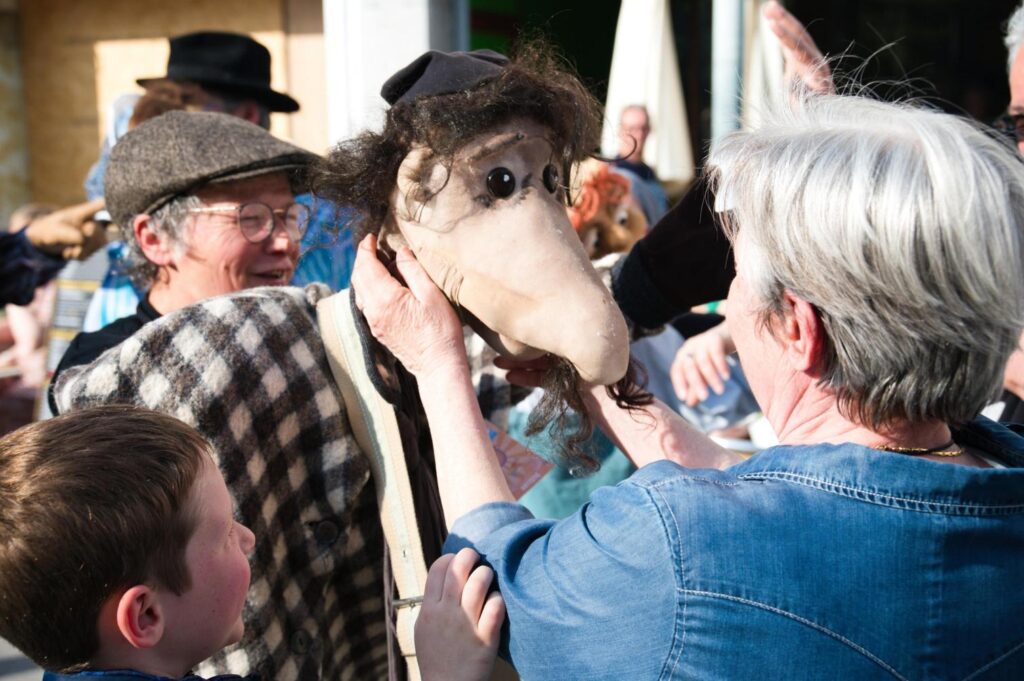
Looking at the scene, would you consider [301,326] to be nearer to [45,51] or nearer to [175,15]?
[175,15]

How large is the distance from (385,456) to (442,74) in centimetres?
54

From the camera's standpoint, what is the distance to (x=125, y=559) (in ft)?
3.69

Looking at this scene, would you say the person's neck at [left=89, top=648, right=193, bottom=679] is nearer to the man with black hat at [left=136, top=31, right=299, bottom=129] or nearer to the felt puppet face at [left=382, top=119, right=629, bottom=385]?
the felt puppet face at [left=382, top=119, right=629, bottom=385]

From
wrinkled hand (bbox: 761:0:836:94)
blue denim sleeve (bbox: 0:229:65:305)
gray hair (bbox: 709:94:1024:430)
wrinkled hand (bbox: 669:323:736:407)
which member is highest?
wrinkled hand (bbox: 761:0:836:94)

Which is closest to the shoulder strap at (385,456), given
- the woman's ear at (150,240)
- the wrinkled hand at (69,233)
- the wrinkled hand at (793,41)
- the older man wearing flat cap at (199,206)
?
the older man wearing flat cap at (199,206)

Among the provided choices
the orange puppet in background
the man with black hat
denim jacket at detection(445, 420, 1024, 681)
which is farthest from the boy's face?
the orange puppet in background

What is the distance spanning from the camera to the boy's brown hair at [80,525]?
1.10m

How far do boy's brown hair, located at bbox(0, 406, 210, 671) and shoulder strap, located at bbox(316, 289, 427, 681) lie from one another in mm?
360

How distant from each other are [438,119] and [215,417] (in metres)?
0.50

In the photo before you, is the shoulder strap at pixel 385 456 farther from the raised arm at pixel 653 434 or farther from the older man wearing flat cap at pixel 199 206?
the older man wearing flat cap at pixel 199 206

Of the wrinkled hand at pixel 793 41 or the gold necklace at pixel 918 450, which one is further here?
→ the wrinkled hand at pixel 793 41

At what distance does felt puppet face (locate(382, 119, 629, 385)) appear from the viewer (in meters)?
1.41

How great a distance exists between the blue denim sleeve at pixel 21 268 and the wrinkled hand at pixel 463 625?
7.42ft

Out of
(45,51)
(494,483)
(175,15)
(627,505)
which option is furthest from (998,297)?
(45,51)
